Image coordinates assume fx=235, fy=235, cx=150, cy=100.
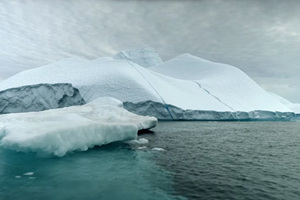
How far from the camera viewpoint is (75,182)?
7.76 m

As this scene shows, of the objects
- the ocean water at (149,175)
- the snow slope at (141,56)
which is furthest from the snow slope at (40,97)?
the snow slope at (141,56)

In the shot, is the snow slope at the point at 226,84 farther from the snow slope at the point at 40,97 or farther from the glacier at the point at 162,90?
the snow slope at the point at 40,97

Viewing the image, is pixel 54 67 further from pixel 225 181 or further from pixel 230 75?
pixel 225 181

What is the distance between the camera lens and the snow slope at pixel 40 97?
45031 mm

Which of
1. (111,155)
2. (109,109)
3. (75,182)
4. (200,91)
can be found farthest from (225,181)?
(200,91)

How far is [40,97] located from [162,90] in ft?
78.6

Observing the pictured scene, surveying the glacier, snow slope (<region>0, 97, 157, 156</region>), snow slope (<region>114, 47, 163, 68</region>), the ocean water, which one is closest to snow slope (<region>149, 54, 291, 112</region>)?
the glacier

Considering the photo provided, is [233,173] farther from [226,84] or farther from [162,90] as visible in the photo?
[226,84]

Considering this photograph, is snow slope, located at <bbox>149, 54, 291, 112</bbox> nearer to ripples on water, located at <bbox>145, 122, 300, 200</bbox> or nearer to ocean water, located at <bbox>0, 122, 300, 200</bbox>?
ripples on water, located at <bbox>145, 122, 300, 200</bbox>

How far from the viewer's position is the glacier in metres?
42.6

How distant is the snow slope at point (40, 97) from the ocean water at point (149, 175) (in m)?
33.6

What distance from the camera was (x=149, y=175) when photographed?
890 cm

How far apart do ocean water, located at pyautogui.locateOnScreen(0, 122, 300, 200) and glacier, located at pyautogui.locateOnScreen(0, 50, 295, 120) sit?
2936cm

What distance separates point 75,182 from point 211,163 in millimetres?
6231
